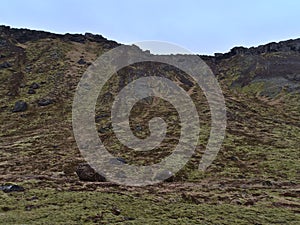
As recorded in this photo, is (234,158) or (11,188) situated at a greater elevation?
(234,158)

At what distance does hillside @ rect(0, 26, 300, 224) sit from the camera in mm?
31891

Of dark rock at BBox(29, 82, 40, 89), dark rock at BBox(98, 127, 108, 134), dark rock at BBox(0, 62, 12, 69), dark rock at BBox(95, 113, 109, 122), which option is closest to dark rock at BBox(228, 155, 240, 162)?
dark rock at BBox(98, 127, 108, 134)

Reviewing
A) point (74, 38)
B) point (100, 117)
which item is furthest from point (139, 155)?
point (74, 38)

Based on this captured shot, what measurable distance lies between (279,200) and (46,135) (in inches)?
2285

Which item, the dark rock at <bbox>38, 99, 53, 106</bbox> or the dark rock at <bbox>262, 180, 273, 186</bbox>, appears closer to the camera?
the dark rock at <bbox>262, 180, 273, 186</bbox>

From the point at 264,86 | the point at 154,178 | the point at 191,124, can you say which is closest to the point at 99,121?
the point at 191,124

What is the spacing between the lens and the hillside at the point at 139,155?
31.9 meters

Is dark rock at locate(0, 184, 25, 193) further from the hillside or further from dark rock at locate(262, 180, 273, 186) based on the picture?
dark rock at locate(262, 180, 273, 186)

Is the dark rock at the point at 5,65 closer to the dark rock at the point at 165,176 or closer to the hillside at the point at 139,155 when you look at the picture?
the hillside at the point at 139,155

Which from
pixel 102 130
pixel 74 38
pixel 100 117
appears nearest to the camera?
pixel 102 130

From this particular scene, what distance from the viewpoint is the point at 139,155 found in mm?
61375

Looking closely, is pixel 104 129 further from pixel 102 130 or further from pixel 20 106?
pixel 20 106

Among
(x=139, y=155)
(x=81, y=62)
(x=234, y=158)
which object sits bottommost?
(x=139, y=155)

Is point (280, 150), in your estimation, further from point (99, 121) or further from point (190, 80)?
point (190, 80)
